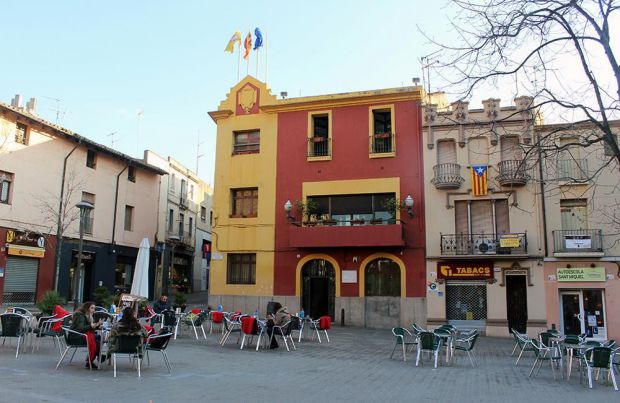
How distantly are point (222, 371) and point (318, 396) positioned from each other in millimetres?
2860

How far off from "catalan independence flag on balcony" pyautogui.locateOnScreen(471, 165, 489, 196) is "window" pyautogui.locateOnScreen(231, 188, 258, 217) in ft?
33.8

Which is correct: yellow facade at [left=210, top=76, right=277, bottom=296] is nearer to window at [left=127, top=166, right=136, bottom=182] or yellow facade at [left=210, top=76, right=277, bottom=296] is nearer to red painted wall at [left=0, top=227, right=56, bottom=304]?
red painted wall at [left=0, top=227, right=56, bottom=304]

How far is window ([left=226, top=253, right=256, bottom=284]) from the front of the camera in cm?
2652

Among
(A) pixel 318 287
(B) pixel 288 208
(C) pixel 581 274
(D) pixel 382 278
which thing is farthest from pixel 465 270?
(B) pixel 288 208

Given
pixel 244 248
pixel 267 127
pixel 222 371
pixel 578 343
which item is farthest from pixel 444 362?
pixel 267 127

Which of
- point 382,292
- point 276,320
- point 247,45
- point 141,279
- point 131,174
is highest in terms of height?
point 247,45

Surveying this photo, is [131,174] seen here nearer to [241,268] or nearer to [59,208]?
[59,208]

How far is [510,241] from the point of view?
73.8 ft

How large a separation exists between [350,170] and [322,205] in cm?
211

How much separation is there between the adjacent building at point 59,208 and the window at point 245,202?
26.1 feet

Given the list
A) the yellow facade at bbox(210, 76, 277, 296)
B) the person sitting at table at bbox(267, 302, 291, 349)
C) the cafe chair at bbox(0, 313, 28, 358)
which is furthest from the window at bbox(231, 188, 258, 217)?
the cafe chair at bbox(0, 313, 28, 358)

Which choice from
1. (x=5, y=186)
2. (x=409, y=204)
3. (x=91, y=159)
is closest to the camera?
(x=409, y=204)

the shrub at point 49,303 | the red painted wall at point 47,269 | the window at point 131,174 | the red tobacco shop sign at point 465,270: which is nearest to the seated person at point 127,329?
the shrub at point 49,303

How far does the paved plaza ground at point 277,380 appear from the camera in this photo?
8.13m
